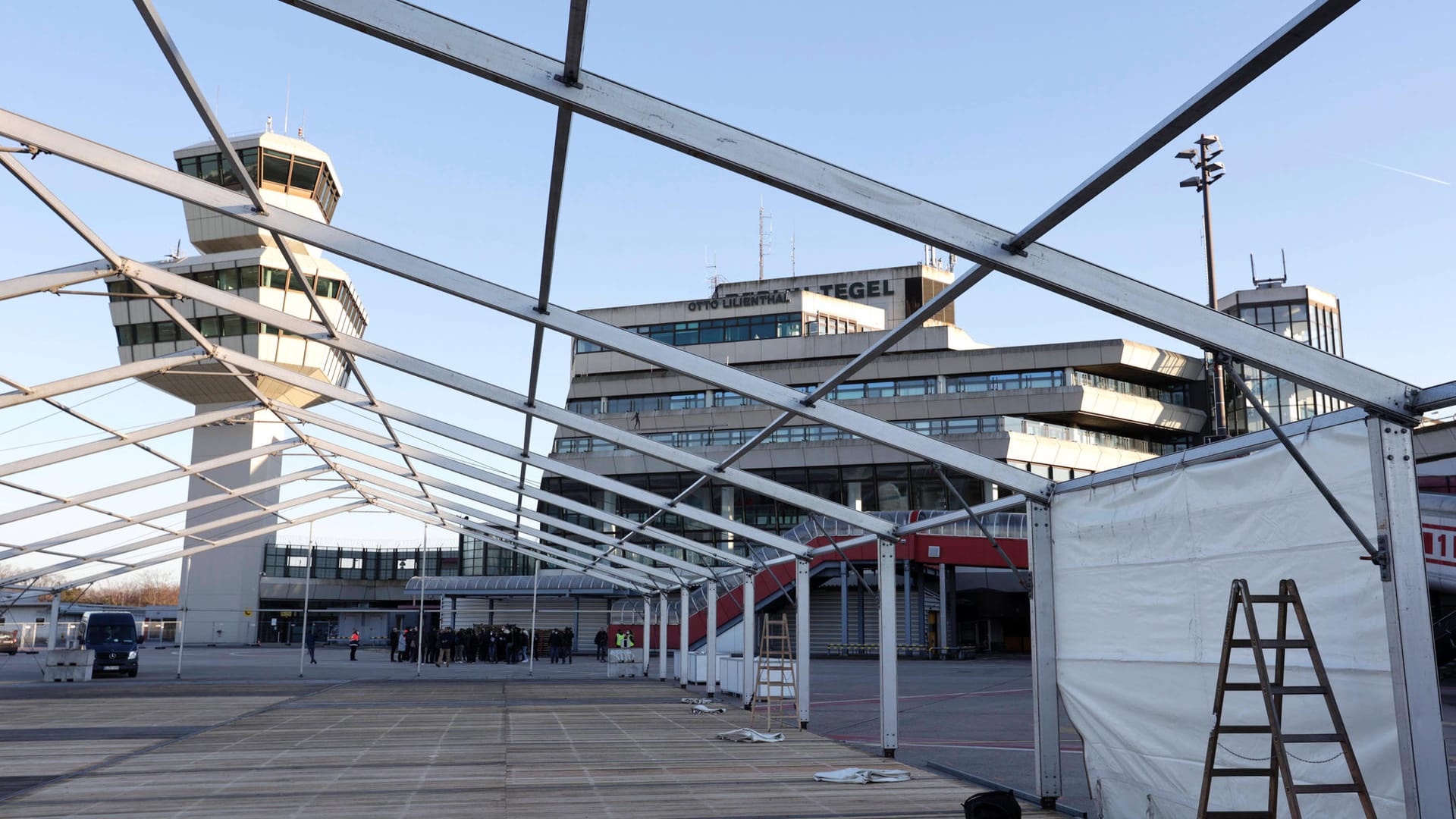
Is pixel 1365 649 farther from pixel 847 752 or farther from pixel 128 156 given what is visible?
pixel 128 156

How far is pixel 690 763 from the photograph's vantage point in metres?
15.0

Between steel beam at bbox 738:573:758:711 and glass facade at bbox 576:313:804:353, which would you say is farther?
glass facade at bbox 576:313:804:353

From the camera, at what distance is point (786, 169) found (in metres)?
7.79

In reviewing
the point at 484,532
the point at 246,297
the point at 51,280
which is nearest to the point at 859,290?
the point at 246,297

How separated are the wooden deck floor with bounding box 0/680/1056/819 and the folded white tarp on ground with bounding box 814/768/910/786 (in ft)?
0.62

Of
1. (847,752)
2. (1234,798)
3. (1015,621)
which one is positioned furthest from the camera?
(1015,621)

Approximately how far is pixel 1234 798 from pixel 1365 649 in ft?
6.35

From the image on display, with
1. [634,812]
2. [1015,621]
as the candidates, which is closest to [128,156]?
[634,812]

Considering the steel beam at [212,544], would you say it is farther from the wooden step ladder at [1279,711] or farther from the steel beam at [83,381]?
the wooden step ladder at [1279,711]

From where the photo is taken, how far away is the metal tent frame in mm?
6879

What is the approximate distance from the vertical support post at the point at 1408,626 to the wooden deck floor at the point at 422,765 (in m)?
4.93

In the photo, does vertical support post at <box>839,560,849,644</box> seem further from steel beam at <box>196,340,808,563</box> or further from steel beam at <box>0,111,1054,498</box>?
steel beam at <box>0,111,1054,498</box>

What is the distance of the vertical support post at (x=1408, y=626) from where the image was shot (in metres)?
6.67

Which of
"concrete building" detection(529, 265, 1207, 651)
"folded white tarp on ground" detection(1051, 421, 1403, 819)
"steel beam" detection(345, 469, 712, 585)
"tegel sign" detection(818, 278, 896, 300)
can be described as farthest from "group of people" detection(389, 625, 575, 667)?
"folded white tarp on ground" detection(1051, 421, 1403, 819)
